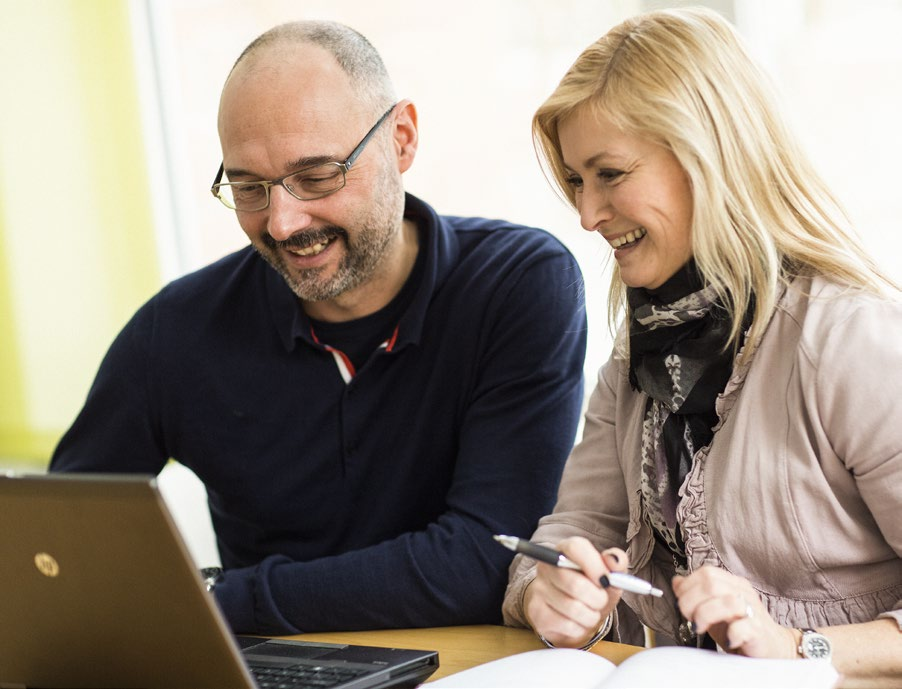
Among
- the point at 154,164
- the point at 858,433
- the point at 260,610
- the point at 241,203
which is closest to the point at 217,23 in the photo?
the point at 154,164

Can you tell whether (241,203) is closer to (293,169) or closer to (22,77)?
(293,169)

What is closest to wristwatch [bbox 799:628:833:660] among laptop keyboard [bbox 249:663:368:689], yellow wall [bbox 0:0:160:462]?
laptop keyboard [bbox 249:663:368:689]

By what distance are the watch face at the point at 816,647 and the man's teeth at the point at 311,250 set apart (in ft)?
3.30

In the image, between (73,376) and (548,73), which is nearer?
(548,73)

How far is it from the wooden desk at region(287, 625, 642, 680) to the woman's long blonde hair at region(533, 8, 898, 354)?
439mm

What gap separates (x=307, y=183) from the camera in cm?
177

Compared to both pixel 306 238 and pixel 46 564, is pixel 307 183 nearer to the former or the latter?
pixel 306 238

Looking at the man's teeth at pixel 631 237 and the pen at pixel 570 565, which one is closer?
the pen at pixel 570 565

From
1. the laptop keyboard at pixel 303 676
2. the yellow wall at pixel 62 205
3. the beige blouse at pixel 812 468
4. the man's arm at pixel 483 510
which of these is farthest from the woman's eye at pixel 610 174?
the yellow wall at pixel 62 205

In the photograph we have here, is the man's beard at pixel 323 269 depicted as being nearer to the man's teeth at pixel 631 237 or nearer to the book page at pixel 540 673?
the man's teeth at pixel 631 237

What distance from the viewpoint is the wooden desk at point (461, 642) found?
1.29 m

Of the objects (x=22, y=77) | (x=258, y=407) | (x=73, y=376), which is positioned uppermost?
(x=22, y=77)

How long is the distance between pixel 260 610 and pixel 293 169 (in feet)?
2.23

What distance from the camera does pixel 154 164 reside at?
11.8ft
